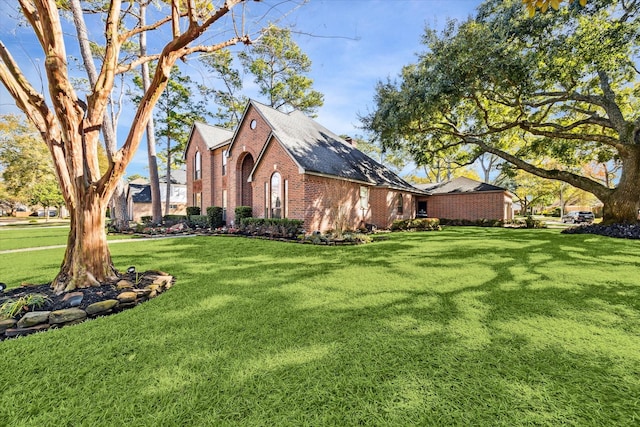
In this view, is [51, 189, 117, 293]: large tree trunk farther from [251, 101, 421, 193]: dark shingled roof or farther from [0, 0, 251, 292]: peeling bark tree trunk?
[251, 101, 421, 193]: dark shingled roof

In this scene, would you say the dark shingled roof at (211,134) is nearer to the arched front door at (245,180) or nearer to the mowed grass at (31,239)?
the arched front door at (245,180)

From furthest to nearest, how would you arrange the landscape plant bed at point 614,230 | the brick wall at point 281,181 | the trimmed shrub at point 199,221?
the trimmed shrub at point 199,221, the brick wall at point 281,181, the landscape plant bed at point 614,230

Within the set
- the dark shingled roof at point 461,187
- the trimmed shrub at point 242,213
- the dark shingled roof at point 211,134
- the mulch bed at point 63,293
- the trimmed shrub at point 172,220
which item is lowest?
the mulch bed at point 63,293

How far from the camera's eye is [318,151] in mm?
15719

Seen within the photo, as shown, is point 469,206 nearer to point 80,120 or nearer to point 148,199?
point 80,120

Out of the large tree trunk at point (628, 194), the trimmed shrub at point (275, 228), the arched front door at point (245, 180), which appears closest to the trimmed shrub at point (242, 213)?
the trimmed shrub at point (275, 228)

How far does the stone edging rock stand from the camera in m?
3.26

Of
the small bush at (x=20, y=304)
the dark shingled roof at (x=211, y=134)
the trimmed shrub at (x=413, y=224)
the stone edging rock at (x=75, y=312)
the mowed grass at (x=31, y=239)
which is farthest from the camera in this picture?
the dark shingled roof at (x=211, y=134)

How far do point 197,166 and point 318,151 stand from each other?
12.3 meters

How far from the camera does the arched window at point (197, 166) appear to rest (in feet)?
72.1

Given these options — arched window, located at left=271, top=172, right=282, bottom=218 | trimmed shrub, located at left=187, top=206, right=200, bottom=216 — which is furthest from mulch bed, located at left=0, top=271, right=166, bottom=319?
A: trimmed shrub, located at left=187, top=206, right=200, bottom=216

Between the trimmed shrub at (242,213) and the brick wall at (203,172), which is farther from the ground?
the brick wall at (203,172)

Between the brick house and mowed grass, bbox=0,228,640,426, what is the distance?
8075 millimetres

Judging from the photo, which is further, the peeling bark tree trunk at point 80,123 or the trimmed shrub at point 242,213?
the trimmed shrub at point 242,213
